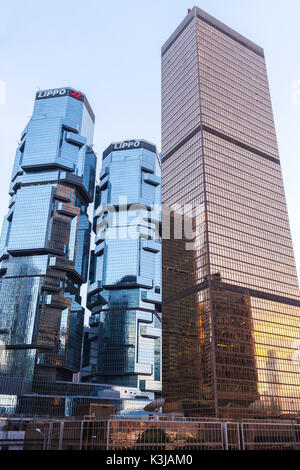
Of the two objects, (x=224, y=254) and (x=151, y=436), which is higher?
(x=224, y=254)

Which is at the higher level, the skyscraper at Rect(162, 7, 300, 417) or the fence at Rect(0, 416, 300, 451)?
the skyscraper at Rect(162, 7, 300, 417)

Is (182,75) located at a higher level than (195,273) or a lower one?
higher

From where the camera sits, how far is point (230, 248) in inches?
6284

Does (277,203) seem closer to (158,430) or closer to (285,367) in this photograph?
(285,367)

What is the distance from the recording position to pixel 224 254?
512ft

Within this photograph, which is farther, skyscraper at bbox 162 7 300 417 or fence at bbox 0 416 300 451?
skyscraper at bbox 162 7 300 417

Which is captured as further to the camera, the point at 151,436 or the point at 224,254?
the point at 224,254

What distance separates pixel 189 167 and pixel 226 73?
5461cm

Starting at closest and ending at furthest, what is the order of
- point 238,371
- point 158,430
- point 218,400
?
point 158,430, point 218,400, point 238,371

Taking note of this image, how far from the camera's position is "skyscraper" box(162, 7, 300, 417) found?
14025 centimetres

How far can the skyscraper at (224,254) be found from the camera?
140250 mm

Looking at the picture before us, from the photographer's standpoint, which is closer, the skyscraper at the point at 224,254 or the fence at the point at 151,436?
the fence at the point at 151,436
